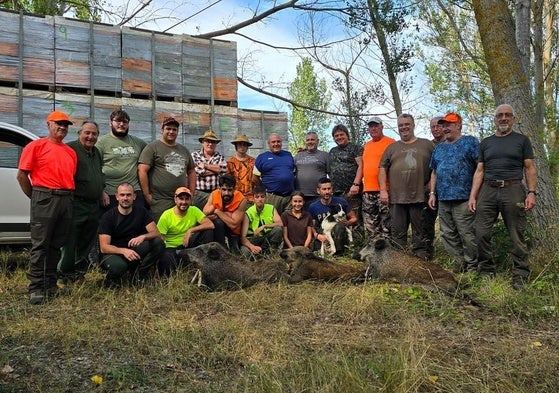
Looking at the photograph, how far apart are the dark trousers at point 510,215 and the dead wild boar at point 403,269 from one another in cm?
74

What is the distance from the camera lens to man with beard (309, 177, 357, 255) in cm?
768

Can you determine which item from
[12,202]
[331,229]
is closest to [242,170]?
[331,229]

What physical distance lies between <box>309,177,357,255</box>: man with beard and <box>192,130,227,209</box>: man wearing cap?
57.4 inches

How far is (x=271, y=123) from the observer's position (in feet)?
38.4

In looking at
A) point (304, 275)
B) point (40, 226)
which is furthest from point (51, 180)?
point (304, 275)

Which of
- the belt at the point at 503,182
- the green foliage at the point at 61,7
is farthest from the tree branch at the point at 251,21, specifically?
the belt at the point at 503,182

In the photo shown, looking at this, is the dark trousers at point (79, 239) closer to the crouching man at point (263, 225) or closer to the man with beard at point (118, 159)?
the man with beard at point (118, 159)

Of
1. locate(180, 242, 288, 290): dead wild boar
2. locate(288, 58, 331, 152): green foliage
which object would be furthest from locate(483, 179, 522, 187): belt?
locate(288, 58, 331, 152): green foliage

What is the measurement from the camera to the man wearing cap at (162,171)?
6566mm

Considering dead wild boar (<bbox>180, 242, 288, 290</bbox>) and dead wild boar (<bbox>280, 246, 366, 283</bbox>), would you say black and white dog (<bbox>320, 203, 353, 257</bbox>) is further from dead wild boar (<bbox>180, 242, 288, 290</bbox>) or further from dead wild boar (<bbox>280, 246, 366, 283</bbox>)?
dead wild boar (<bbox>180, 242, 288, 290</bbox>)

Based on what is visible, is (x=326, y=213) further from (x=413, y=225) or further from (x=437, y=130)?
(x=437, y=130)

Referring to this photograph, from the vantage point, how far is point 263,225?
7543 mm

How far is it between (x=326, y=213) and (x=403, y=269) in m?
2.13

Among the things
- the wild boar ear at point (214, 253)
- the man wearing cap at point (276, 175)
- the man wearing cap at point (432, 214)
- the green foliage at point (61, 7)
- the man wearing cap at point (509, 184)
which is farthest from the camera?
the green foliage at point (61, 7)
